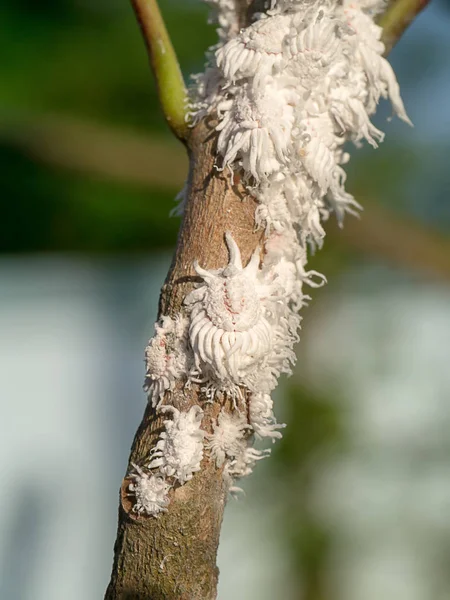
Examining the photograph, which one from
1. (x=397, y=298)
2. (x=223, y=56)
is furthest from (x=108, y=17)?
(x=223, y=56)

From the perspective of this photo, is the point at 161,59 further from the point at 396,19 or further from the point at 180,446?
the point at 180,446

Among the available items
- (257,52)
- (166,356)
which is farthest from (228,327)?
(257,52)

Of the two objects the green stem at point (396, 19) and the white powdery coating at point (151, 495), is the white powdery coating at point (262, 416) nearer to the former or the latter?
the white powdery coating at point (151, 495)

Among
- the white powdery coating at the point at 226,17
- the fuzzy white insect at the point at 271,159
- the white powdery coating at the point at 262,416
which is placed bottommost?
the white powdery coating at the point at 262,416

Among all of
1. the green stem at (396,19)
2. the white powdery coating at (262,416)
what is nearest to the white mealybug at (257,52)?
the green stem at (396,19)

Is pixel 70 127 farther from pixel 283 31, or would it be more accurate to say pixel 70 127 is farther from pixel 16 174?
pixel 283 31

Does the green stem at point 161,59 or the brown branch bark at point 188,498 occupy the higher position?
the green stem at point 161,59

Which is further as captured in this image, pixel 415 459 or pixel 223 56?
pixel 415 459
